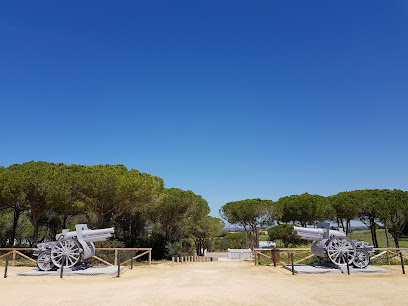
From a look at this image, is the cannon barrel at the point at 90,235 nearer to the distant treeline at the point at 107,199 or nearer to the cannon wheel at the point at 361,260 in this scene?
the distant treeline at the point at 107,199

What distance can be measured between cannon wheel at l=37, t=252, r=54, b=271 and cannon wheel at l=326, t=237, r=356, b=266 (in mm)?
12413

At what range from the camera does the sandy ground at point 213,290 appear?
759 cm

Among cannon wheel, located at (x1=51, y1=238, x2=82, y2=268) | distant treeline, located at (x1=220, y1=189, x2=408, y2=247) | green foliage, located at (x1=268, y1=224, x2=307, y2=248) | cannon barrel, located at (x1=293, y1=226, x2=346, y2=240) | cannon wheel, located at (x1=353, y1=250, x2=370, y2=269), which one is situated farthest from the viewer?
green foliage, located at (x1=268, y1=224, x2=307, y2=248)

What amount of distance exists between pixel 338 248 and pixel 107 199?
15.5 metres

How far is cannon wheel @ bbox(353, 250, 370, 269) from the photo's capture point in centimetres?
1325

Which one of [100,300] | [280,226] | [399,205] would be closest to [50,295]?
[100,300]

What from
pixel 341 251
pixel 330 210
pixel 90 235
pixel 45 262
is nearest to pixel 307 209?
pixel 330 210

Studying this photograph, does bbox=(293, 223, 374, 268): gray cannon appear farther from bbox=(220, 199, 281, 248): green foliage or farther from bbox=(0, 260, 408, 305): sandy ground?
bbox=(220, 199, 281, 248): green foliage

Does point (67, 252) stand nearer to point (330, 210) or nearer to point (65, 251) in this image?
point (65, 251)

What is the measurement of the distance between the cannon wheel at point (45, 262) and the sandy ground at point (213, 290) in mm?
1077

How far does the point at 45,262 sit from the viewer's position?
1319cm

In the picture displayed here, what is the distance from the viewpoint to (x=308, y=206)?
1316 inches

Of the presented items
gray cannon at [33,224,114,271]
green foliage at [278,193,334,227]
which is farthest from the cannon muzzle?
green foliage at [278,193,334,227]

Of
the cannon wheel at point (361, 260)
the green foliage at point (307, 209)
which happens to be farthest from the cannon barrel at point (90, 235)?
the green foliage at point (307, 209)
